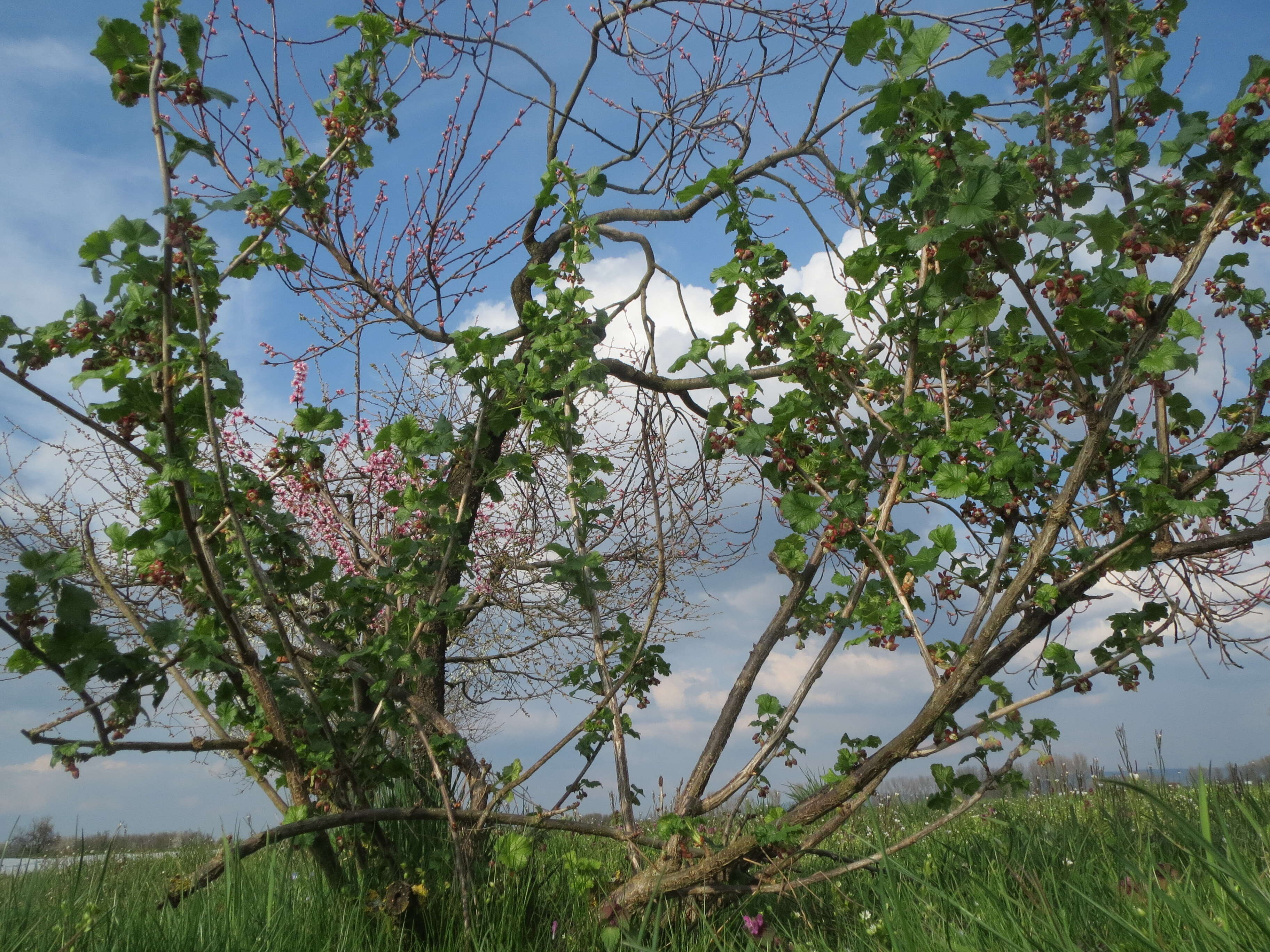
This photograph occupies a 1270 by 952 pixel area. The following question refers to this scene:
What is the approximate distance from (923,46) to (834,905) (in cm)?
306

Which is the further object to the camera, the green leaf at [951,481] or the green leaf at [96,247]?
the green leaf at [951,481]

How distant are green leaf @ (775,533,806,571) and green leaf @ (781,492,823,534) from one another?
0.26 metres

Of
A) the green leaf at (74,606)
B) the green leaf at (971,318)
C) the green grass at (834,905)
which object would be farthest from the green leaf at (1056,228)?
the green leaf at (74,606)

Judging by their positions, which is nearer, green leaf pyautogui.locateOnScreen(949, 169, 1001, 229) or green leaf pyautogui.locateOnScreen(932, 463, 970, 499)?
green leaf pyautogui.locateOnScreen(949, 169, 1001, 229)

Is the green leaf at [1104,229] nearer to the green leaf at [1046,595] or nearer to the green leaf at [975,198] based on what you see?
the green leaf at [975,198]

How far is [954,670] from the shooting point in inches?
111

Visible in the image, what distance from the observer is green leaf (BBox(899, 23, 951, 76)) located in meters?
2.51

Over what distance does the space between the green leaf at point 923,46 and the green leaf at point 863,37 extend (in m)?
0.13

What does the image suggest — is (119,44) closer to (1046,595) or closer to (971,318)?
(971,318)

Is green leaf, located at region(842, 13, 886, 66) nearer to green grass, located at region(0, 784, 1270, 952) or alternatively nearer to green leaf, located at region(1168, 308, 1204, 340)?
green leaf, located at region(1168, 308, 1204, 340)

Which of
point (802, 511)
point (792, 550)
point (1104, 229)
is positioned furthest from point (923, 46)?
point (792, 550)

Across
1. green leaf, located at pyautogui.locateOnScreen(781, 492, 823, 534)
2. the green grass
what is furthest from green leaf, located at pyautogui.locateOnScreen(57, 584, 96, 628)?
green leaf, located at pyautogui.locateOnScreen(781, 492, 823, 534)

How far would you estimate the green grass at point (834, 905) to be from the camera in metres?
2.08

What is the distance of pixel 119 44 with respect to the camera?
2.40 m
